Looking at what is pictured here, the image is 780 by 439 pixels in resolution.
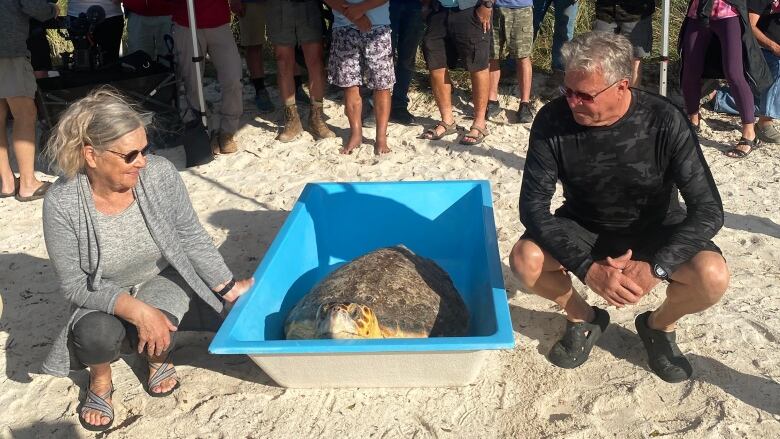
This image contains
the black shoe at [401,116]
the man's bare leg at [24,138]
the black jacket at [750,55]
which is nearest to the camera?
the man's bare leg at [24,138]

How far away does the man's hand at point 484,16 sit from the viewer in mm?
3914

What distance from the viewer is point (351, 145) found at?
4145 mm

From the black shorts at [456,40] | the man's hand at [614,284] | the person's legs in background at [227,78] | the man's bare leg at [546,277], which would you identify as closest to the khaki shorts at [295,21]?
the person's legs in background at [227,78]

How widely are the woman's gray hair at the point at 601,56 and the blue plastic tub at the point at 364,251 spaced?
25.7 inches

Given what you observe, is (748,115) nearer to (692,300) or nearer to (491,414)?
(692,300)

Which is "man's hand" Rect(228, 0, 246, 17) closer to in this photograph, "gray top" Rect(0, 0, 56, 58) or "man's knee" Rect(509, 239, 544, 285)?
"gray top" Rect(0, 0, 56, 58)

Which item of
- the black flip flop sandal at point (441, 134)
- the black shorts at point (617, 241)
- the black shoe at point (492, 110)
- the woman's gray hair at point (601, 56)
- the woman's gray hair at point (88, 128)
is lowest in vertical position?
the black shoe at point (492, 110)

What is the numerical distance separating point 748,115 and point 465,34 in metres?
1.50

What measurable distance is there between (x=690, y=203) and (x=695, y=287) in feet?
0.78

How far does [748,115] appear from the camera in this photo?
12.7 feet

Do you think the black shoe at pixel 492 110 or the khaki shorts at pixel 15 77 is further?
the black shoe at pixel 492 110

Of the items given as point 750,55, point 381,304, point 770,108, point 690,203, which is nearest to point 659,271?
point 690,203

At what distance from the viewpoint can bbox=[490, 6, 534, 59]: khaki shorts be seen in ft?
13.9

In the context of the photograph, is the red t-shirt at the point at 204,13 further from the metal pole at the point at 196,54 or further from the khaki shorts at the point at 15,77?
the khaki shorts at the point at 15,77
